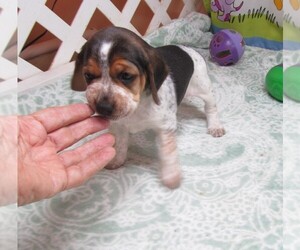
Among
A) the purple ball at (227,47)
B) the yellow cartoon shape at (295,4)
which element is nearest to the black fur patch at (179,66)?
the purple ball at (227,47)

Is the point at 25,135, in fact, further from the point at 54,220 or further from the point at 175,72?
the point at 175,72

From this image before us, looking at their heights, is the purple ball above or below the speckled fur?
above

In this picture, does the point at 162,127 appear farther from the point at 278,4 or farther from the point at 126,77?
the point at 278,4

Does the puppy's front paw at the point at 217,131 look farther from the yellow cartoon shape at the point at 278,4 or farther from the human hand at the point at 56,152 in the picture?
the yellow cartoon shape at the point at 278,4

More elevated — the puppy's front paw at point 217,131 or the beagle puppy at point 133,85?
the beagle puppy at point 133,85

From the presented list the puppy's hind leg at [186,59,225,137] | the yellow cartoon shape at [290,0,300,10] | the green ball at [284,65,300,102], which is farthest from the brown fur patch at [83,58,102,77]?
the yellow cartoon shape at [290,0,300,10]

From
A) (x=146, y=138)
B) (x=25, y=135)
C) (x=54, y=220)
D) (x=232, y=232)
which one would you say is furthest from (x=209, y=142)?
(x=25, y=135)

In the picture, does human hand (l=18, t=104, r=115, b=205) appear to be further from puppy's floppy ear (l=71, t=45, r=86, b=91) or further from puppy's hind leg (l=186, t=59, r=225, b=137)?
puppy's hind leg (l=186, t=59, r=225, b=137)
